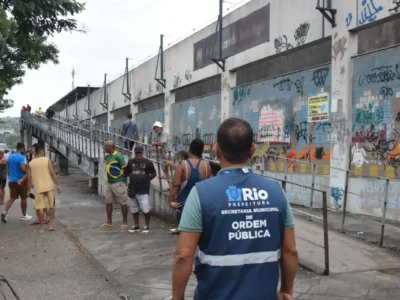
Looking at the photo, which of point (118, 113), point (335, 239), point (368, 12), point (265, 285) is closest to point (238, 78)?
point (368, 12)

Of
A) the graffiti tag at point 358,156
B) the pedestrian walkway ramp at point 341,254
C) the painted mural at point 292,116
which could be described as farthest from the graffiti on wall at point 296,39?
the pedestrian walkway ramp at point 341,254

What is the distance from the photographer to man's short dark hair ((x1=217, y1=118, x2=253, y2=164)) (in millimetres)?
2246

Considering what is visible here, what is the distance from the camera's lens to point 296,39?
11.3 meters

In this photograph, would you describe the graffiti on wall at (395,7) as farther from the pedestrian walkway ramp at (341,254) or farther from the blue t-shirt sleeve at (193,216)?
the blue t-shirt sleeve at (193,216)

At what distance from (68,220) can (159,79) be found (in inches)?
442

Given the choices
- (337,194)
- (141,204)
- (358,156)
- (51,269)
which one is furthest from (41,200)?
(358,156)

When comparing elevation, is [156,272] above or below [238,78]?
below

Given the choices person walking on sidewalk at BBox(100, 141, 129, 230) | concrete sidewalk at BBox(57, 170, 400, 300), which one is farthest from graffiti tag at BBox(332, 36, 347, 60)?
person walking on sidewalk at BBox(100, 141, 129, 230)

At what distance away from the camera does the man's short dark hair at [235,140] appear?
225 cm

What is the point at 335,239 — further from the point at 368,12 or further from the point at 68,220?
the point at 68,220

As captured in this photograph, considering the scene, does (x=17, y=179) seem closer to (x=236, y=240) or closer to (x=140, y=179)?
(x=140, y=179)

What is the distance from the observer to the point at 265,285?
2176 mm

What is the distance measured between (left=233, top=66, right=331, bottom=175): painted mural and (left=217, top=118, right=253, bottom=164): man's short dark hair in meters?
8.05

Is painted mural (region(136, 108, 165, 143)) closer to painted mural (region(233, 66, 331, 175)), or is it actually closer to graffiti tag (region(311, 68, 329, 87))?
painted mural (region(233, 66, 331, 175))
